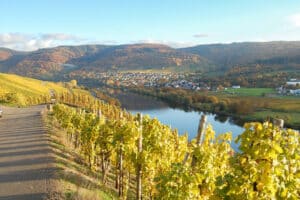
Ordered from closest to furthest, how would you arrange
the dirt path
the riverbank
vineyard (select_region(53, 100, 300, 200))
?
vineyard (select_region(53, 100, 300, 200)) → the dirt path → the riverbank

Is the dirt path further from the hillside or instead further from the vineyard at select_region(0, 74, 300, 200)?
the hillside

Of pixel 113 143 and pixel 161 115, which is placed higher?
pixel 113 143

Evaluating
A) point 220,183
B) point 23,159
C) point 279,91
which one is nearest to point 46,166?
point 23,159

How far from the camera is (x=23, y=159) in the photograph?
923 inches

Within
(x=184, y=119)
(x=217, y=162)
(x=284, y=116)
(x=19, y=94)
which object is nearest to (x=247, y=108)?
(x=284, y=116)

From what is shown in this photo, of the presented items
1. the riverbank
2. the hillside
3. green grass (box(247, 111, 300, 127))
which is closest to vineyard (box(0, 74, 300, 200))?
the riverbank

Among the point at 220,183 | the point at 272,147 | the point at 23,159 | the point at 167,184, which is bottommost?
the point at 23,159

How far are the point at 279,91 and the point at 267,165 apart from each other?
483ft

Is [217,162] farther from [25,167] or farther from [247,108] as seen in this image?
[247,108]

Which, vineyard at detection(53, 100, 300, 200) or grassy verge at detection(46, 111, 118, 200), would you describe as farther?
grassy verge at detection(46, 111, 118, 200)

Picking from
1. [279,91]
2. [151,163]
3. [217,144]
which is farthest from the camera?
[279,91]

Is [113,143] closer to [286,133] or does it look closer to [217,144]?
[217,144]

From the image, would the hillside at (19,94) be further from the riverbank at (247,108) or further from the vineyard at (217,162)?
the vineyard at (217,162)

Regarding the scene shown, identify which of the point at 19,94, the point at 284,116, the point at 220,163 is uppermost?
the point at 220,163
